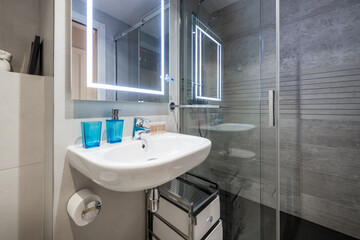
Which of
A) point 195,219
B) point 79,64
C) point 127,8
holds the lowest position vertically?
point 195,219

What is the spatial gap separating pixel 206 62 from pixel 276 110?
0.62 metres

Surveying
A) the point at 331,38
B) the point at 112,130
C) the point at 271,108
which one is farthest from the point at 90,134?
the point at 331,38

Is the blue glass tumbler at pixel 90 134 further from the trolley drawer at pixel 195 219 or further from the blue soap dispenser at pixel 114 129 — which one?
the trolley drawer at pixel 195 219

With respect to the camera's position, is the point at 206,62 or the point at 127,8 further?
the point at 206,62

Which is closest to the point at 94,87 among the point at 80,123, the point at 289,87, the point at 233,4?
the point at 80,123

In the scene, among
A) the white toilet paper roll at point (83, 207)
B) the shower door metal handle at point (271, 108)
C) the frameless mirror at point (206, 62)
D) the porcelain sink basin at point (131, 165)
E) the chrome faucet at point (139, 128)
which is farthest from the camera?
the frameless mirror at point (206, 62)

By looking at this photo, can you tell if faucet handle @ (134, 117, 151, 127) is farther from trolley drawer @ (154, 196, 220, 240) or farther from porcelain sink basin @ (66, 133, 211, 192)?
trolley drawer @ (154, 196, 220, 240)

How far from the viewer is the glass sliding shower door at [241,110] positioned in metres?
1.03

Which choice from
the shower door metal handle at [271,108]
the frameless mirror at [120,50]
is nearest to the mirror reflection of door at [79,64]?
the frameless mirror at [120,50]

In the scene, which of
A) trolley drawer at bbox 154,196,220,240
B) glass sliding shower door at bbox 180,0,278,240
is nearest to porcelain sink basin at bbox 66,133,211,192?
trolley drawer at bbox 154,196,220,240

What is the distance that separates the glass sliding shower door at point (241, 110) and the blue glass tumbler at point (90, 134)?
780 millimetres

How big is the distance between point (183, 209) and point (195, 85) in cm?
91

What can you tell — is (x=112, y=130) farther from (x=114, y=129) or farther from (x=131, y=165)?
(x=131, y=165)

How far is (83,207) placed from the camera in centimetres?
63
